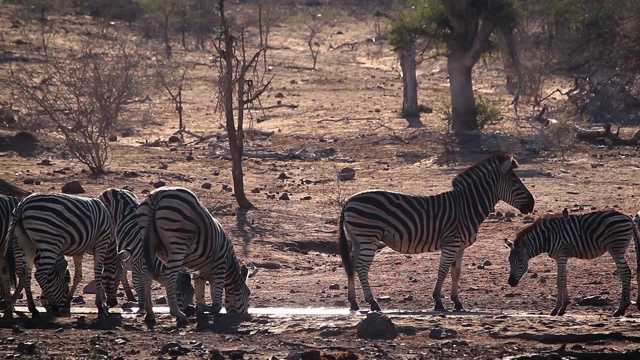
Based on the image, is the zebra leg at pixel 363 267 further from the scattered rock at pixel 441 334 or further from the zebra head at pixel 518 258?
the scattered rock at pixel 441 334

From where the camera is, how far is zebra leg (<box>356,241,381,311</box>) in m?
10.5

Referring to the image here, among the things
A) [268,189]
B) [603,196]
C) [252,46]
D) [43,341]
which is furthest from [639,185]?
[252,46]

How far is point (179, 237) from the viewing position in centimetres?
935

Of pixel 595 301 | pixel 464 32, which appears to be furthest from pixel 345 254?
pixel 464 32

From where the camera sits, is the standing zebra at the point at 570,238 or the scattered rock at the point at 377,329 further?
the standing zebra at the point at 570,238

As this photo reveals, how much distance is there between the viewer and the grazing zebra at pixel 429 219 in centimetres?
1074

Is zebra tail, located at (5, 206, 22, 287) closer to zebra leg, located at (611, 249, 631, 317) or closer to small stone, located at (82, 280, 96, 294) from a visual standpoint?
small stone, located at (82, 280, 96, 294)

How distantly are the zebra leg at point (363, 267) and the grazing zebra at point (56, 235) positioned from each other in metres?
2.45

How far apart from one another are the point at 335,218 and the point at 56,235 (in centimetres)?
705

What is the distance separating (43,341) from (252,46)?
30513 mm

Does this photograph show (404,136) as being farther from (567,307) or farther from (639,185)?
(567,307)

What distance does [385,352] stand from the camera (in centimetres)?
803

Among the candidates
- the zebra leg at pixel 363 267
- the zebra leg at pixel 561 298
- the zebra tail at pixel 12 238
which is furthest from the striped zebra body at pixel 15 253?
the zebra leg at pixel 561 298

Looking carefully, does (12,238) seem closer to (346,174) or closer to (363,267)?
(363,267)
